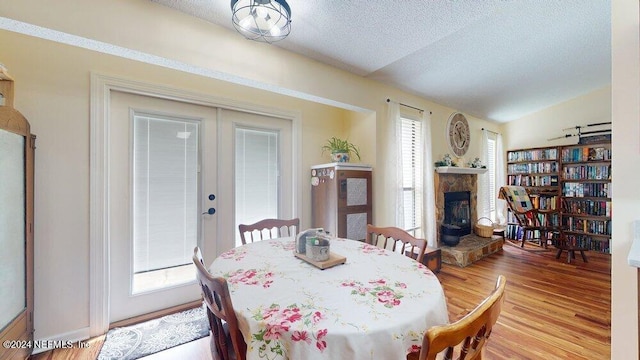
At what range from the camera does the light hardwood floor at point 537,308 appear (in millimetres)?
1675

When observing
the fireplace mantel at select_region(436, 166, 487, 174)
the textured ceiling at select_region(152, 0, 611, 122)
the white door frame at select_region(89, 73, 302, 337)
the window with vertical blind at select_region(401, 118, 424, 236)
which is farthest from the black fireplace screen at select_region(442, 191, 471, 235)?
the white door frame at select_region(89, 73, 302, 337)

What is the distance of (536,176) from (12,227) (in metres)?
6.83

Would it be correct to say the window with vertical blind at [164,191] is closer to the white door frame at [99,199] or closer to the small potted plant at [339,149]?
the white door frame at [99,199]

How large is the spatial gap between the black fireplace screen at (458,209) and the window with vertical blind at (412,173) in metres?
0.81

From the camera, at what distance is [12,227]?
1.40 meters

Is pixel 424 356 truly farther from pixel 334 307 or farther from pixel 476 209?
pixel 476 209

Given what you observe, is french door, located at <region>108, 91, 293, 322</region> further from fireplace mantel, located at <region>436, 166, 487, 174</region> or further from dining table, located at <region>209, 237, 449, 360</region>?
fireplace mantel, located at <region>436, 166, 487, 174</region>

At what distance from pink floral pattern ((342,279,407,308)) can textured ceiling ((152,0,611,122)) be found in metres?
1.69

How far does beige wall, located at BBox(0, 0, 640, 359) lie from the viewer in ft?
3.94

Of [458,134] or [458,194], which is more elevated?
[458,134]

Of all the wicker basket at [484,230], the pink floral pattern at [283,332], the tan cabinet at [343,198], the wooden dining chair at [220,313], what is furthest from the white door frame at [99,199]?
the wicker basket at [484,230]

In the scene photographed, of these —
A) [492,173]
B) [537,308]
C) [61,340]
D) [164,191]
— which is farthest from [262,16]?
[492,173]

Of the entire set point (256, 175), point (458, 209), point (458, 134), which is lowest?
point (458, 209)

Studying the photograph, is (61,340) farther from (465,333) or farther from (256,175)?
(465,333)
